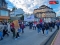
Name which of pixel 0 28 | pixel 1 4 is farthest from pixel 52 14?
pixel 0 28

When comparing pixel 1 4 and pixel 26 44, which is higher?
pixel 1 4

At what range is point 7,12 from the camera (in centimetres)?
7044

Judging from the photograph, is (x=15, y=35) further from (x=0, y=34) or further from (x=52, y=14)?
(x=52, y=14)

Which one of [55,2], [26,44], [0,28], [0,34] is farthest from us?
[55,2]

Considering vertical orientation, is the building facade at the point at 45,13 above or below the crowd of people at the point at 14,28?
above

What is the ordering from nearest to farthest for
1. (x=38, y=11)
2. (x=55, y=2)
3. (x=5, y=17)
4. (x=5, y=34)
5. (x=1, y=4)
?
(x=5, y=34), (x=55, y=2), (x=5, y=17), (x=1, y=4), (x=38, y=11)

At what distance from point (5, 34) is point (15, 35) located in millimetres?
3336

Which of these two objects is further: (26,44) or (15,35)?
(15,35)

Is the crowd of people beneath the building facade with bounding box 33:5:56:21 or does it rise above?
beneath

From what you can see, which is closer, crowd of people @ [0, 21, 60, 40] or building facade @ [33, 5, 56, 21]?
crowd of people @ [0, 21, 60, 40]

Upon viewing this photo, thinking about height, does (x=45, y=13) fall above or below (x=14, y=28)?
above

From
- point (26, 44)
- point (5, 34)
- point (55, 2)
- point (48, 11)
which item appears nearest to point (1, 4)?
point (55, 2)

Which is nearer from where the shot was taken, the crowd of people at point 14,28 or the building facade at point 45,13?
the crowd of people at point 14,28

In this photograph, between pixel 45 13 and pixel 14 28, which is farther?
pixel 45 13
